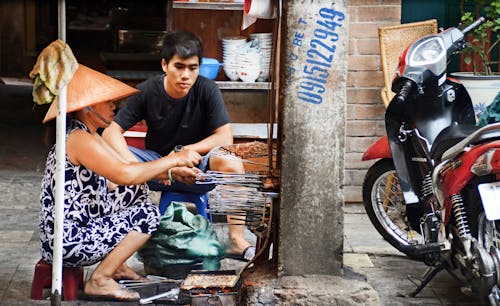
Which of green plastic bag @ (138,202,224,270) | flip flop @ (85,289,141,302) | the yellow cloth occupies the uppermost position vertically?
the yellow cloth

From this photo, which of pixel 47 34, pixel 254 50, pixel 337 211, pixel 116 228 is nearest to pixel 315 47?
pixel 337 211

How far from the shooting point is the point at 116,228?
219 inches

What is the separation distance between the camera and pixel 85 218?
554cm

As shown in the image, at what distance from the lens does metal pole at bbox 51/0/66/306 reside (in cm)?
506

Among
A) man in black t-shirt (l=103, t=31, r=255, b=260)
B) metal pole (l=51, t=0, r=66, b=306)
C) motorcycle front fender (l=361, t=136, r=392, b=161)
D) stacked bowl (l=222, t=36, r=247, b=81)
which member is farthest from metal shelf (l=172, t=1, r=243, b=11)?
metal pole (l=51, t=0, r=66, b=306)

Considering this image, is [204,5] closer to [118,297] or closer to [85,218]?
[85,218]

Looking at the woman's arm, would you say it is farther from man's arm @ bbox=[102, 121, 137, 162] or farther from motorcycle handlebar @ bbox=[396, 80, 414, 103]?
motorcycle handlebar @ bbox=[396, 80, 414, 103]

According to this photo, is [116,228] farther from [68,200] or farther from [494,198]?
[494,198]

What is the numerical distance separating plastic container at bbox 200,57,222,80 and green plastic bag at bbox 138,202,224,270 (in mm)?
1679

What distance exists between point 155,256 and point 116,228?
44cm

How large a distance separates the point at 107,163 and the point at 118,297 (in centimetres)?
79

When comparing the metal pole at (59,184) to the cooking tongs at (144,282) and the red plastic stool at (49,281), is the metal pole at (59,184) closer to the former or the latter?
the red plastic stool at (49,281)

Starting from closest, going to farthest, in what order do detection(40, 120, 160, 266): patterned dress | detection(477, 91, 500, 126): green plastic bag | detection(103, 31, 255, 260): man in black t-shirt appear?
detection(40, 120, 160, 266): patterned dress → detection(477, 91, 500, 126): green plastic bag → detection(103, 31, 255, 260): man in black t-shirt

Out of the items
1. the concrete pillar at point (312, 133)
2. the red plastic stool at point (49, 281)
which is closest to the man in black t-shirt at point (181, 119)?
the red plastic stool at point (49, 281)
